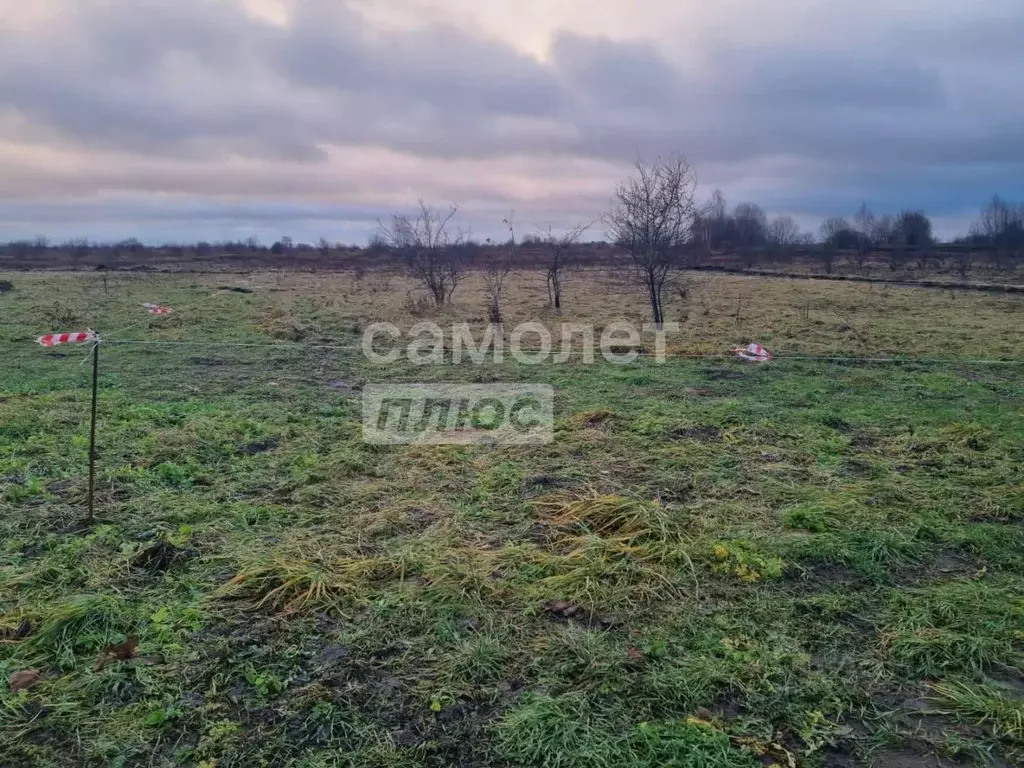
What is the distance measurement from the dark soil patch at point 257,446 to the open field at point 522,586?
3 centimetres

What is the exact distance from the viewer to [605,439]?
20.3 feet

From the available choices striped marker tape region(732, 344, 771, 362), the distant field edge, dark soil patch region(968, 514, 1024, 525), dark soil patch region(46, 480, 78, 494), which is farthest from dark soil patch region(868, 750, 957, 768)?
the distant field edge

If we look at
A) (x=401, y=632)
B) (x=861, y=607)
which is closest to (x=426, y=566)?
(x=401, y=632)

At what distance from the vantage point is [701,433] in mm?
6422

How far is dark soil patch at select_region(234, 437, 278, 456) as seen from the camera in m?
5.84

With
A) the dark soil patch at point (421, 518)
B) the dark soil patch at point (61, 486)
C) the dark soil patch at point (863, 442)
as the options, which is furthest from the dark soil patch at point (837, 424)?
the dark soil patch at point (61, 486)

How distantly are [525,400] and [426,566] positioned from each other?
4384mm

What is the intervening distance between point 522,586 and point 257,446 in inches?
137

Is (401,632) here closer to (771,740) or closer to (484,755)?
(484,755)

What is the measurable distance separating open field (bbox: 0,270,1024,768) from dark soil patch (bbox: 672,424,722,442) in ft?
0.17

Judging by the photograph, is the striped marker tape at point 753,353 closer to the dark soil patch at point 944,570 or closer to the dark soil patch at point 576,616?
the dark soil patch at point 944,570

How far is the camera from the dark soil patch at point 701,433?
6.25 meters

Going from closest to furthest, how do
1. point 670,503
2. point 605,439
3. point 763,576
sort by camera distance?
point 763,576
point 670,503
point 605,439

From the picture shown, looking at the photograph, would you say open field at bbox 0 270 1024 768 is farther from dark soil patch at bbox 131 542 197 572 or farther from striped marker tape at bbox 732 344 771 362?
striped marker tape at bbox 732 344 771 362
